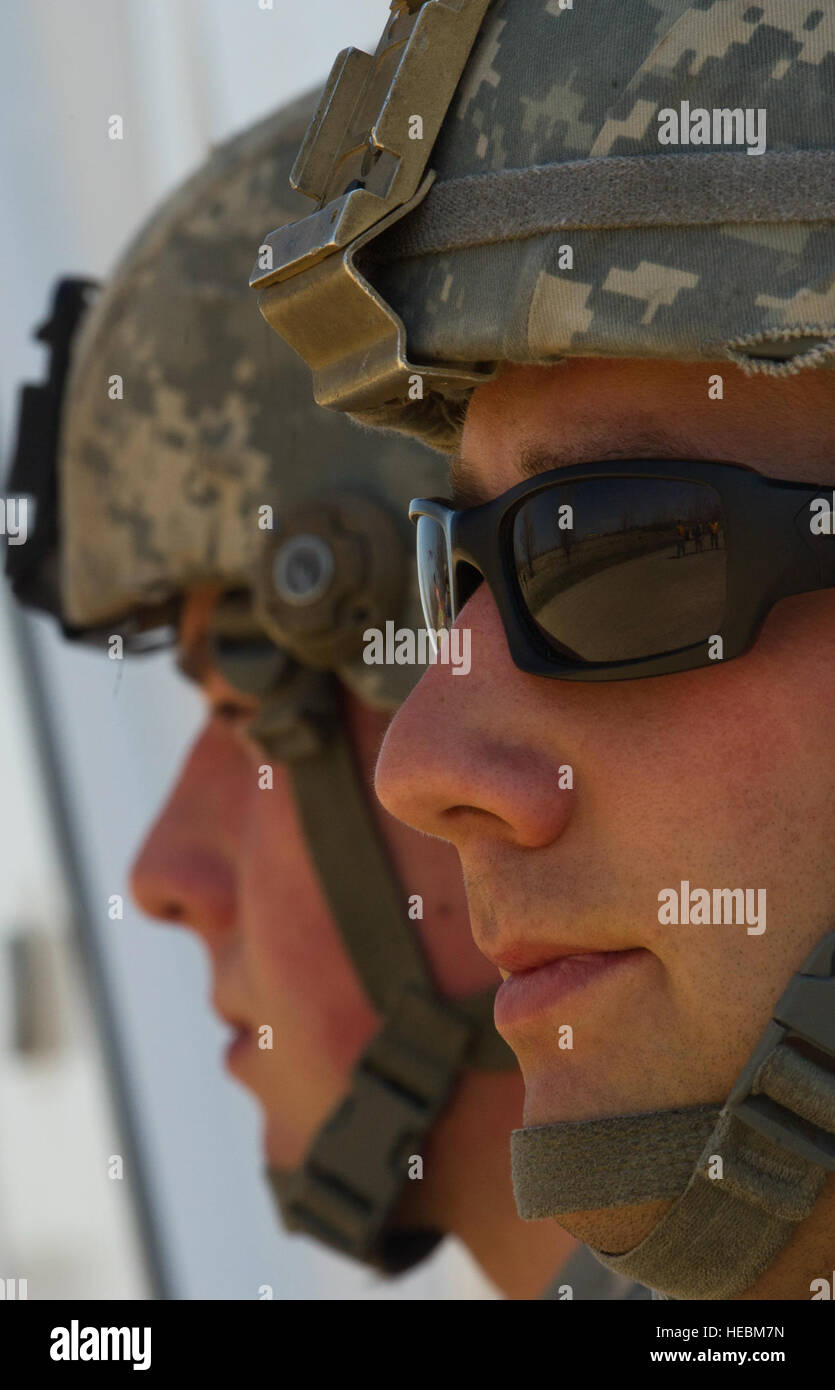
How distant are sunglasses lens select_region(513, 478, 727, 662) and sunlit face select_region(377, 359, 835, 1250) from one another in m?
0.03

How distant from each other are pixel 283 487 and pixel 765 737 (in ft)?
4.49

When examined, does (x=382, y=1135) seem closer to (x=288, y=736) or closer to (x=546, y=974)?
(x=288, y=736)

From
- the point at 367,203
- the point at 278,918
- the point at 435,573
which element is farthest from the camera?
the point at 278,918

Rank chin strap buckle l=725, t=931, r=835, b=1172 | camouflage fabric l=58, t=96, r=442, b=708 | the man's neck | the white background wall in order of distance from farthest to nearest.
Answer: the white background wall, camouflage fabric l=58, t=96, r=442, b=708, the man's neck, chin strap buckle l=725, t=931, r=835, b=1172

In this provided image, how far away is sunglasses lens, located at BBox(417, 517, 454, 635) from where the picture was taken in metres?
1.36

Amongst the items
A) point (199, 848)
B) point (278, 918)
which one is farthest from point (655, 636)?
point (199, 848)

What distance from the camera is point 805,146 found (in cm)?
110

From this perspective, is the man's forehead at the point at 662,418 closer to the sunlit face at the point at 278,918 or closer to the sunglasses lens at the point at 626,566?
the sunglasses lens at the point at 626,566

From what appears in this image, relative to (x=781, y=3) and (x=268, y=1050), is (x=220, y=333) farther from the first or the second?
(x=781, y=3)

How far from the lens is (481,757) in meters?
1.15

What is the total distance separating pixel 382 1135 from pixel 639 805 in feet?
4.09

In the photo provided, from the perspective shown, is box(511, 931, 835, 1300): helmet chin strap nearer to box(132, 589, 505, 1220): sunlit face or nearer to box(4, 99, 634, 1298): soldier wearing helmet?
box(4, 99, 634, 1298): soldier wearing helmet

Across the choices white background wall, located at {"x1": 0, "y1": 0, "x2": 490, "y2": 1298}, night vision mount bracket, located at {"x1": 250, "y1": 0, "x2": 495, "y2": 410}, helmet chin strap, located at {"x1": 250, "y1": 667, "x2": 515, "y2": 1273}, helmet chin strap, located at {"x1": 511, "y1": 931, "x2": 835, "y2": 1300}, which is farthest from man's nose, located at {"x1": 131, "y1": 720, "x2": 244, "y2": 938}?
helmet chin strap, located at {"x1": 511, "y1": 931, "x2": 835, "y2": 1300}
